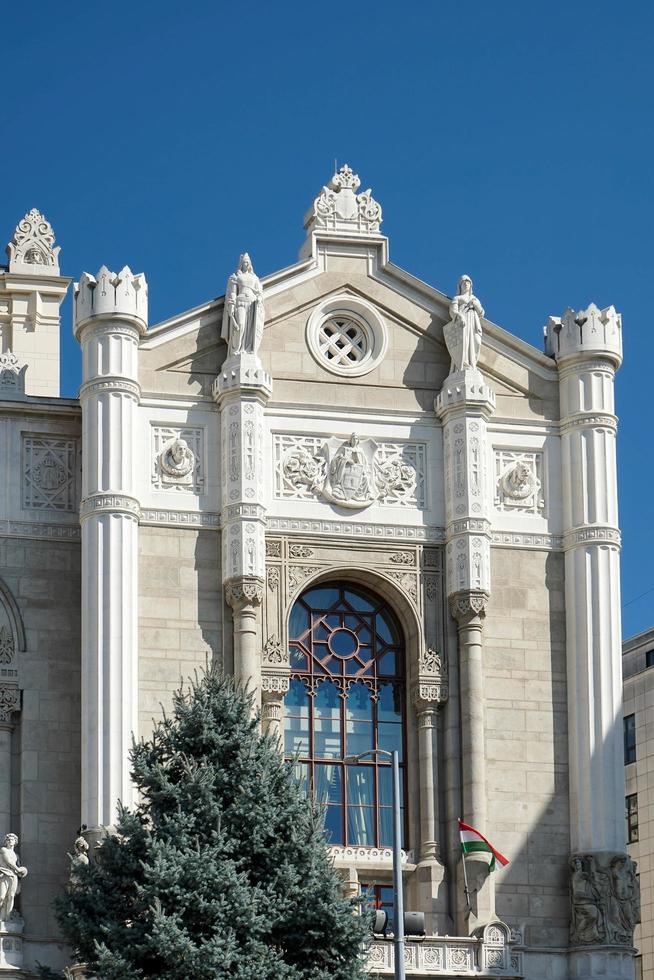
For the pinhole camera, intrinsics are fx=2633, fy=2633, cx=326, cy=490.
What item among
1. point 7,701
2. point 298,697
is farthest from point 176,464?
point 7,701

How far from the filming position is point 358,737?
2260 inches

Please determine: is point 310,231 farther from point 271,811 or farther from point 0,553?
point 271,811

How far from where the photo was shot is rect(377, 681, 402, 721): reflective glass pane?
57.7 meters

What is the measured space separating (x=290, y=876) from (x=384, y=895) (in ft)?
27.9

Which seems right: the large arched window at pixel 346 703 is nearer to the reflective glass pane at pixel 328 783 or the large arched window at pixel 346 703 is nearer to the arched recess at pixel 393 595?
the reflective glass pane at pixel 328 783

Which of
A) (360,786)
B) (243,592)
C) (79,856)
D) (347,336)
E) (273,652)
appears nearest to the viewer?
(79,856)

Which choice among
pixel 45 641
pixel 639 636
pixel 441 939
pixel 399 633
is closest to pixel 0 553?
pixel 45 641

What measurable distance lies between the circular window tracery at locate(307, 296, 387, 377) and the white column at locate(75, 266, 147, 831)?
418cm

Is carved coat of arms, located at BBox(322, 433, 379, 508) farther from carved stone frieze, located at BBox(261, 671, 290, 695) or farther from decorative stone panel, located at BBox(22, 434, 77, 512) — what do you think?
decorative stone panel, located at BBox(22, 434, 77, 512)

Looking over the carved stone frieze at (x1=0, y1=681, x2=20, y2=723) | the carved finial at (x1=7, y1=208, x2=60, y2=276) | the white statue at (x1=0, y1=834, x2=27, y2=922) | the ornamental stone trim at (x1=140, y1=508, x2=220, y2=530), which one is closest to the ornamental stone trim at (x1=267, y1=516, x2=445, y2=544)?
the ornamental stone trim at (x1=140, y1=508, x2=220, y2=530)

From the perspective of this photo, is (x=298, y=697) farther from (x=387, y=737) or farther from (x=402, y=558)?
(x=402, y=558)

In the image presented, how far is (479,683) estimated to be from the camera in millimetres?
56781

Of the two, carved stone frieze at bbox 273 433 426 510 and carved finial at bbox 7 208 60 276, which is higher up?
carved finial at bbox 7 208 60 276

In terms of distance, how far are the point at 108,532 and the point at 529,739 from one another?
10.2 m
